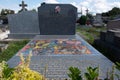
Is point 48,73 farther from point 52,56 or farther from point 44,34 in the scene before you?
→ point 44,34

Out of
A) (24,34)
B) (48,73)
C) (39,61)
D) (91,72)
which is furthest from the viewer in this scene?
(24,34)

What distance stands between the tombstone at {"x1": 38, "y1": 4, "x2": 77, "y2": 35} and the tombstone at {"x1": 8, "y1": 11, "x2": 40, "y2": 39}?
410 centimetres

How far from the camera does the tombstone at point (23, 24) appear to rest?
16.6 metres

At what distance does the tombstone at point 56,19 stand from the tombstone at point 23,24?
4099 mm

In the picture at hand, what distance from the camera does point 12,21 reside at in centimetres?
1670

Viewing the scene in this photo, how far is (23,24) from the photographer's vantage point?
55.1 feet

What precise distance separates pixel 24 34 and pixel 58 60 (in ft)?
36.3

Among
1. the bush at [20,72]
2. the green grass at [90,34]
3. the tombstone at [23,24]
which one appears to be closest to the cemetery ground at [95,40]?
the green grass at [90,34]

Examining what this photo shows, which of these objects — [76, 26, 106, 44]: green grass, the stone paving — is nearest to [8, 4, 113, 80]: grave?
the stone paving

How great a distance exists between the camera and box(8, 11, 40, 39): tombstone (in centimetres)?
1663

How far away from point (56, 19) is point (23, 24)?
4.87 m

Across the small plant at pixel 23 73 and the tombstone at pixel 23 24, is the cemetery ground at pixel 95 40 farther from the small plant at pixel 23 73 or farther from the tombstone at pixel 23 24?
the small plant at pixel 23 73

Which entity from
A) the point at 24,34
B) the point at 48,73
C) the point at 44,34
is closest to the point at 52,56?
the point at 48,73

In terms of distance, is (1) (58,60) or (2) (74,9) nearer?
(1) (58,60)
